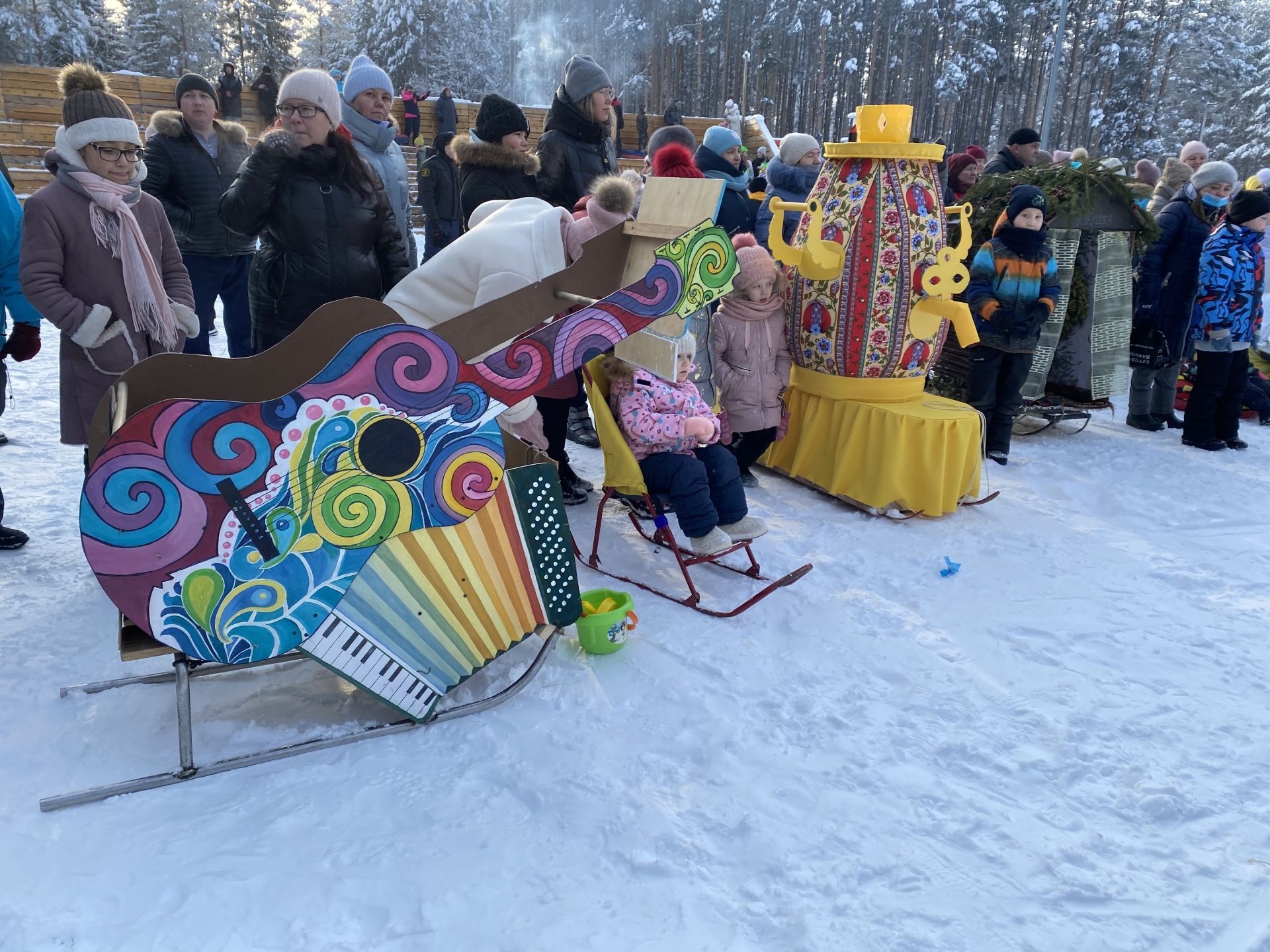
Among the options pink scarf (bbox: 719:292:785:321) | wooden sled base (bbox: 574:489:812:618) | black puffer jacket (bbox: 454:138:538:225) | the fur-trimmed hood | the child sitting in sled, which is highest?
the fur-trimmed hood

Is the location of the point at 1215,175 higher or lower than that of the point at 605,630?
higher

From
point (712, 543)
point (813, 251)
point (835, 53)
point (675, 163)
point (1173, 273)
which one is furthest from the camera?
A: point (835, 53)

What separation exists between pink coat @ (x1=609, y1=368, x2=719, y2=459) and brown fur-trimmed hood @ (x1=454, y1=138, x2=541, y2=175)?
1.91 meters

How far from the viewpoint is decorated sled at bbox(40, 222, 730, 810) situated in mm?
2064

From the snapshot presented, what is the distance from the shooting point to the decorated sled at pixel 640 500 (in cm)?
331

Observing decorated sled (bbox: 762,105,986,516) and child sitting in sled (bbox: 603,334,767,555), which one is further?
decorated sled (bbox: 762,105,986,516)

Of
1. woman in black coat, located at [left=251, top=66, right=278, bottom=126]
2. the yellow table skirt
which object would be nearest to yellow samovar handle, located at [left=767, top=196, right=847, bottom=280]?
the yellow table skirt

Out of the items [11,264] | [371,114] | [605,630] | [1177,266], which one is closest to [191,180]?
[371,114]

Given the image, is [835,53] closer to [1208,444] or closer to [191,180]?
[1208,444]

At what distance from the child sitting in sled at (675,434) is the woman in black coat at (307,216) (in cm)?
115

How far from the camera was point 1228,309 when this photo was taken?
17.5 feet

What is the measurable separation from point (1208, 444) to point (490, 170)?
4955 mm

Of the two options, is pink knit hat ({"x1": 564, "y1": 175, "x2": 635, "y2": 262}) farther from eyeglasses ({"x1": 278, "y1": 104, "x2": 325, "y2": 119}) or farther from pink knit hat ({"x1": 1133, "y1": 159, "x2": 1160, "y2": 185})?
pink knit hat ({"x1": 1133, "y1": 159, "x2": 1160, "y2": 185})

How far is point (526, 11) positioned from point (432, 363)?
44706 millimetres
